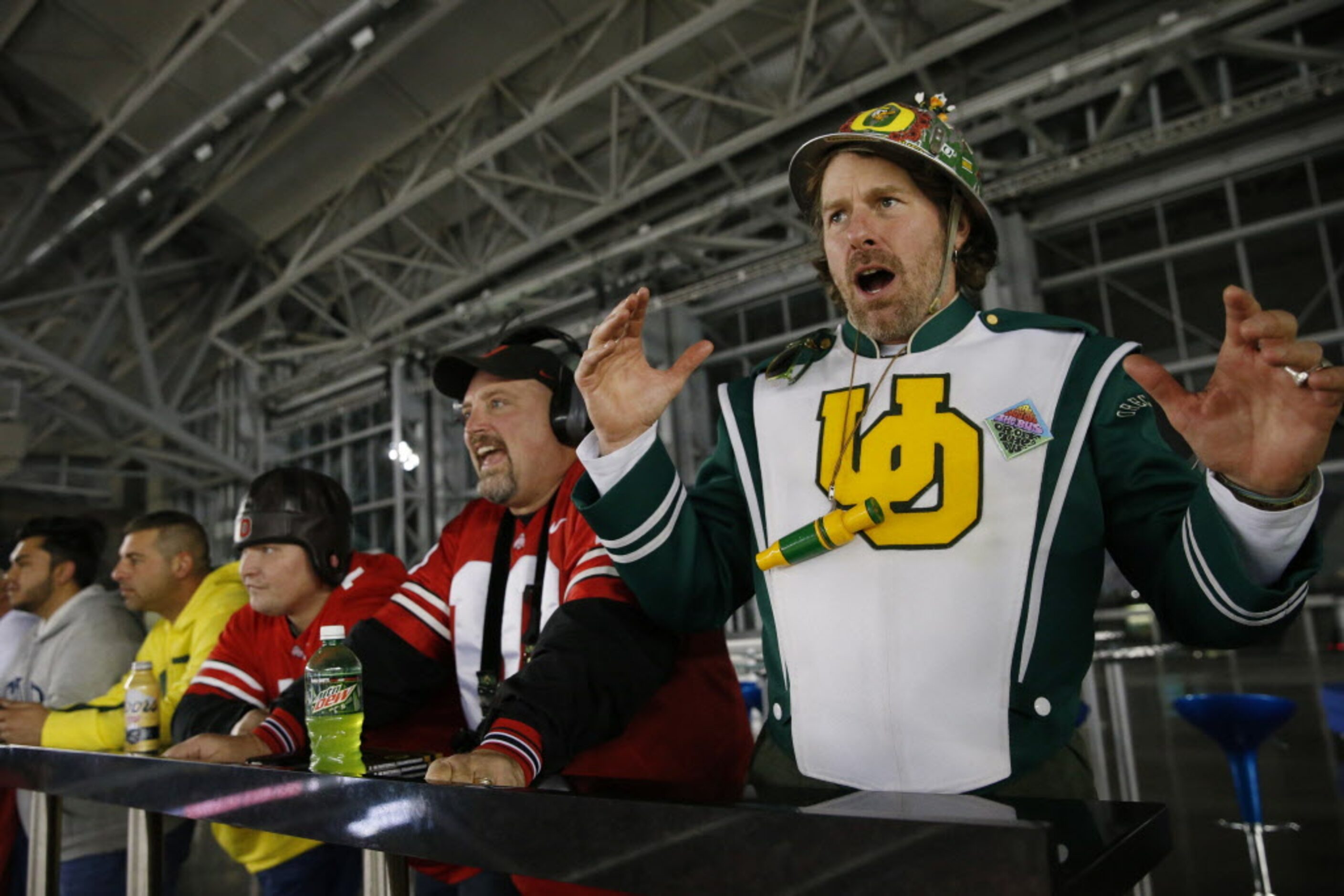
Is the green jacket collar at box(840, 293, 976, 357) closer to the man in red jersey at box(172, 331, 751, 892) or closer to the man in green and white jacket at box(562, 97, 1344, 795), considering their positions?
the man in green and white jacket at box(562, 97, 1344, 795)

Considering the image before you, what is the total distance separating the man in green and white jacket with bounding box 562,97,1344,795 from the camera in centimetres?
120

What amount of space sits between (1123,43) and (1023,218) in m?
2.34

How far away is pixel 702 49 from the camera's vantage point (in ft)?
25.0

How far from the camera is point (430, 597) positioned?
2.23 meters

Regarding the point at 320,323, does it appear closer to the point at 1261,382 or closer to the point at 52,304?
the point at 52,304

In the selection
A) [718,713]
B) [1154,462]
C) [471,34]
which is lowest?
[718,713]

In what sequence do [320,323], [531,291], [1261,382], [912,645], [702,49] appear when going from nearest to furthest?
[1261,382], [912,645], [702,49], [531,291], [320,323]

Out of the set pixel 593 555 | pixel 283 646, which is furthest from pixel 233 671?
pixel 593 555

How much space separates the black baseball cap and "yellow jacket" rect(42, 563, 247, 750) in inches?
52.1

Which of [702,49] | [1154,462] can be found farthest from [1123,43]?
[1154,462]

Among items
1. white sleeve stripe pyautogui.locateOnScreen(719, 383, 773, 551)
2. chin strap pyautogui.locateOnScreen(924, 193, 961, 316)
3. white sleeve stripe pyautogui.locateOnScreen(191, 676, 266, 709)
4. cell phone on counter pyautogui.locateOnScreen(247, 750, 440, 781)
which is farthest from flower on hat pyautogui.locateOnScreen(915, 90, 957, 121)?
white sleeve stripe pyautogui.locateOnScreen(191, 676, 266, 709)

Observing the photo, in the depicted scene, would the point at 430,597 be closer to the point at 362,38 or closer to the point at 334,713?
the point at 334,713

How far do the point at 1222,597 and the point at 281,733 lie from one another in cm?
179

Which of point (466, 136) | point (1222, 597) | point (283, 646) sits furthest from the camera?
point (466, 136)
